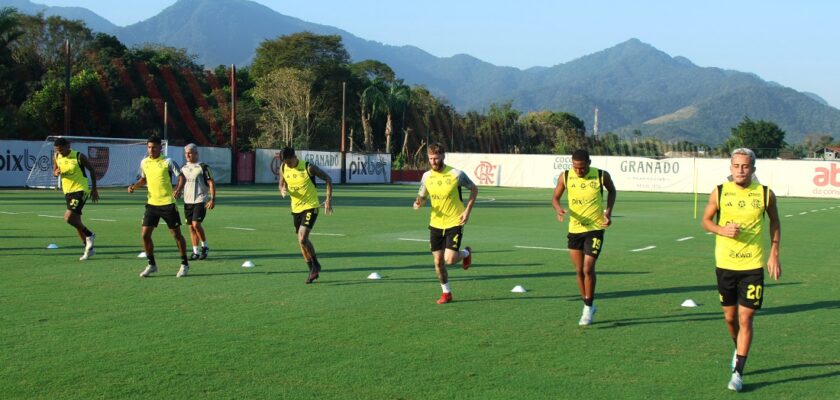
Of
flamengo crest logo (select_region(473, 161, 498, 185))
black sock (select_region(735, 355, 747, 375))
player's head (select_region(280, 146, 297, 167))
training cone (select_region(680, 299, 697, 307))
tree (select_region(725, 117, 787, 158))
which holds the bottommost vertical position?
training cone (select_region(680, 299, 697, 307))

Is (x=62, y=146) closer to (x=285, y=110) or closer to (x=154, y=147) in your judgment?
(x=154, y=147)

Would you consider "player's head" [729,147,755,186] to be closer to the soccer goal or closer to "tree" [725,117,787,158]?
the soccer goal

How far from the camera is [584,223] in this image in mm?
9281

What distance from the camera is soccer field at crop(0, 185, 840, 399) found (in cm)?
659

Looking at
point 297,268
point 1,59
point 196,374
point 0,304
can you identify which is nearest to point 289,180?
point 297,268

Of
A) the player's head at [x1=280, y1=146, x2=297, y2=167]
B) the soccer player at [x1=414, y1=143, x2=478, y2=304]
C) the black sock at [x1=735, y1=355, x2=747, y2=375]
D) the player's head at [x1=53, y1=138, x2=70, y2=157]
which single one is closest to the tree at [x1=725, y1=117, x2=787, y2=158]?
the player's head at [x1=53, y1=138, x2=70, y2=157]

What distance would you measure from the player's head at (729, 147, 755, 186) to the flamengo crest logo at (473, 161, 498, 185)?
172 ft

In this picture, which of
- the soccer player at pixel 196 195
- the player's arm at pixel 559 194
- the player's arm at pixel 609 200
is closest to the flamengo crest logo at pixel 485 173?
the soccer player at pixel 196 195

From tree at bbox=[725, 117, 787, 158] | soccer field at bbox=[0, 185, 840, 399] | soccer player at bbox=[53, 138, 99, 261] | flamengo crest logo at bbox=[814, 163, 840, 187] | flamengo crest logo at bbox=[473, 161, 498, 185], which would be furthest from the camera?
tree at bbox=[725, 117, 787, 158]

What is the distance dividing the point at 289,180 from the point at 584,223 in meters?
4.55

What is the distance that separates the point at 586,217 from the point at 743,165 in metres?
2.69

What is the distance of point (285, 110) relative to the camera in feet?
238

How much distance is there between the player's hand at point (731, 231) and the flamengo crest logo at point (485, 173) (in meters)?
52.4

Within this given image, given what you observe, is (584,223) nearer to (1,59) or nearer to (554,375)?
(554,375)
